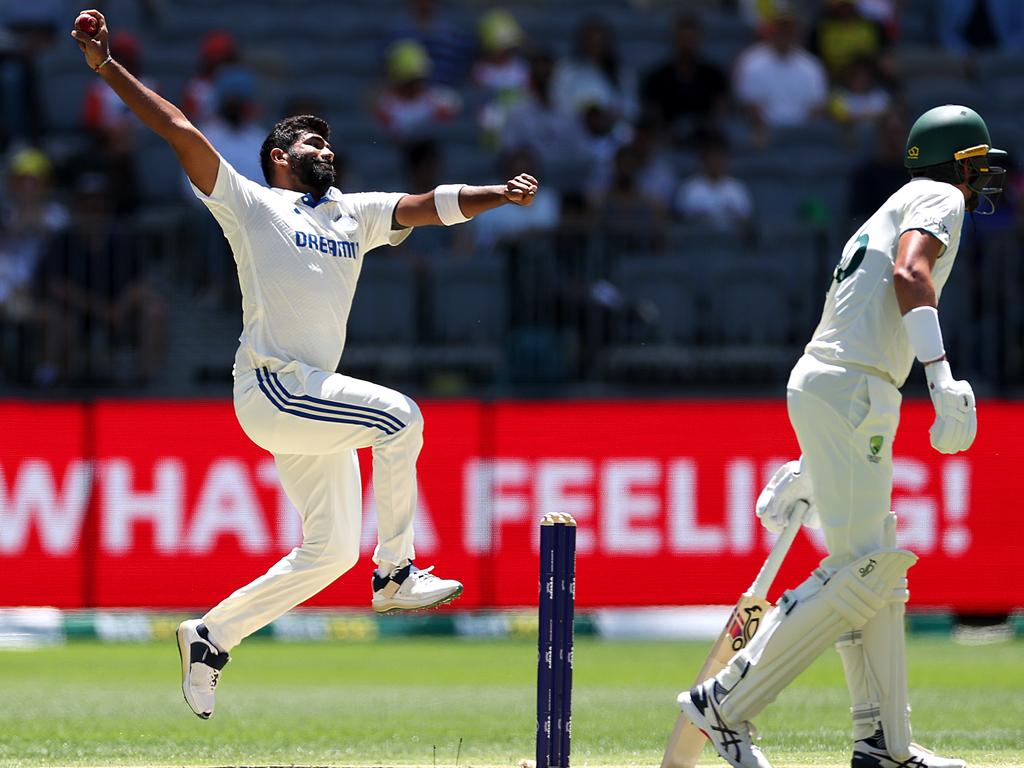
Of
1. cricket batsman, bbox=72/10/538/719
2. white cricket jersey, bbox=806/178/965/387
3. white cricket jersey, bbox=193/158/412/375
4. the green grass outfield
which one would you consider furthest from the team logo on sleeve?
white cricket jersey, bbox=193/158/412/375

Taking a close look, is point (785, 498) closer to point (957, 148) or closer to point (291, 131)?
point (957, 148)

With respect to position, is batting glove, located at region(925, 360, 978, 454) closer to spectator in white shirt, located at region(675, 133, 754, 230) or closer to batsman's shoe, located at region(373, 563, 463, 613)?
batsman's shoe, located at region(373, 563, 463, 613)

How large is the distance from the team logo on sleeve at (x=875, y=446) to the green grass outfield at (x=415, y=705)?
1325 mm

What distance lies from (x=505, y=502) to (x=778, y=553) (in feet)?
22.2

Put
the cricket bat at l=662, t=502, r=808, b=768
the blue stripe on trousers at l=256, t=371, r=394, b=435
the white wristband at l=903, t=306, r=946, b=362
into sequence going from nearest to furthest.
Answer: the white wristband at l=903, t=306, r=946, b=362 → the cricket bat at l=662, t=502, r=808, b=768 → the blue stripe on trousers at l=256, t=371, r=394, b=435

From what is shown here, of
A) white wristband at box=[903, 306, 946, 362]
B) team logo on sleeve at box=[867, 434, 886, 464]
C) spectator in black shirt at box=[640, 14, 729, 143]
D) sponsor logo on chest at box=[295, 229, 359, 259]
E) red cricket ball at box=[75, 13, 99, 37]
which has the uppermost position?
spectator in black shirt at box=[640, 14, 729, 143]

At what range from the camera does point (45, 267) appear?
14.6 meters

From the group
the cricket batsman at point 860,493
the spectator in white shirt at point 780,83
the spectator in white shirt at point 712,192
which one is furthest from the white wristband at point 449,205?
the spectator in white shirt at point 780,83

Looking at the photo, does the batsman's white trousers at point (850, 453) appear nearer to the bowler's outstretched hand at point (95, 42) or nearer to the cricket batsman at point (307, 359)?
the cricket batsman at point (307, 359)

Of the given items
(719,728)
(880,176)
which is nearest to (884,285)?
(719,728)

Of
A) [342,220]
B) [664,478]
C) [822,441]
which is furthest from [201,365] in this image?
[822,441]

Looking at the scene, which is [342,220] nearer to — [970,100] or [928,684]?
[928,684]

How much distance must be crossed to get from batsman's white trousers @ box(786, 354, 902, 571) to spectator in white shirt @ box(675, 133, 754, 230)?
881cm

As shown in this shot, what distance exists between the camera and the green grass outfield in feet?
26.4
